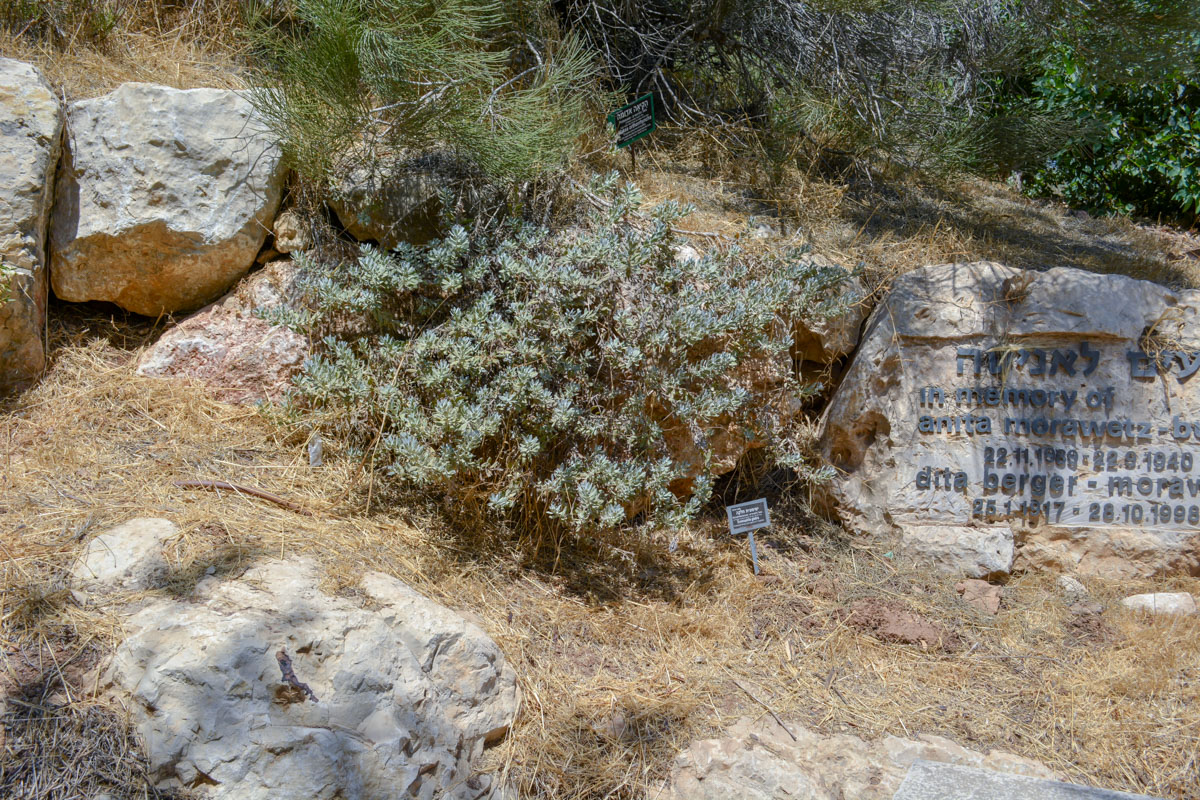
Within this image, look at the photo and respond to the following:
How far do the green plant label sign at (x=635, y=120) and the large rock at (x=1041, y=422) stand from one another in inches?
55.0

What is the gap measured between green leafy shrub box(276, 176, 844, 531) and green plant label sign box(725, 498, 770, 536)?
189mm

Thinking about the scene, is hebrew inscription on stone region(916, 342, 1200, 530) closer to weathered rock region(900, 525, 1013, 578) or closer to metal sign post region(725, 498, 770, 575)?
weathered rock region(900, 525, 1013, 578)

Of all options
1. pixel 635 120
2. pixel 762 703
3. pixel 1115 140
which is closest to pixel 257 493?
pixel 762 703

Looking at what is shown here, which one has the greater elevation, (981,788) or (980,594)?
(981,788)

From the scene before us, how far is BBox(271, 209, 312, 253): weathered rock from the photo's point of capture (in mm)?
3998

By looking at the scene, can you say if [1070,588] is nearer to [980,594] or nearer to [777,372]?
[980,594]

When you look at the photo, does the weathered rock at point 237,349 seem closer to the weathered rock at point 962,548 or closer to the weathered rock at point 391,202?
the weathered rock at point 391,202

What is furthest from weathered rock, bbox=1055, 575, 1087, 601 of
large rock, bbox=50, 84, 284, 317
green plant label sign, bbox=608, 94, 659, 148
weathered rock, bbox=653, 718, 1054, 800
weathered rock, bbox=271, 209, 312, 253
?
large rock, bbox=50, 84, 284, 317

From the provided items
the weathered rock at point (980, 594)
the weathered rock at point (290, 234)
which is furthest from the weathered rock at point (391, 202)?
the weathered rock at point (980, 594)

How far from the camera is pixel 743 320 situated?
362 centimetres

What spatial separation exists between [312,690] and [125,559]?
0.72 metres

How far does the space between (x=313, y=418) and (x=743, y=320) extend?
5.72ft

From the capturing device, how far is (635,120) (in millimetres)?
4180

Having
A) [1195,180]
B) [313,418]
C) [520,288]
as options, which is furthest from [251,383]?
[1195,180]
